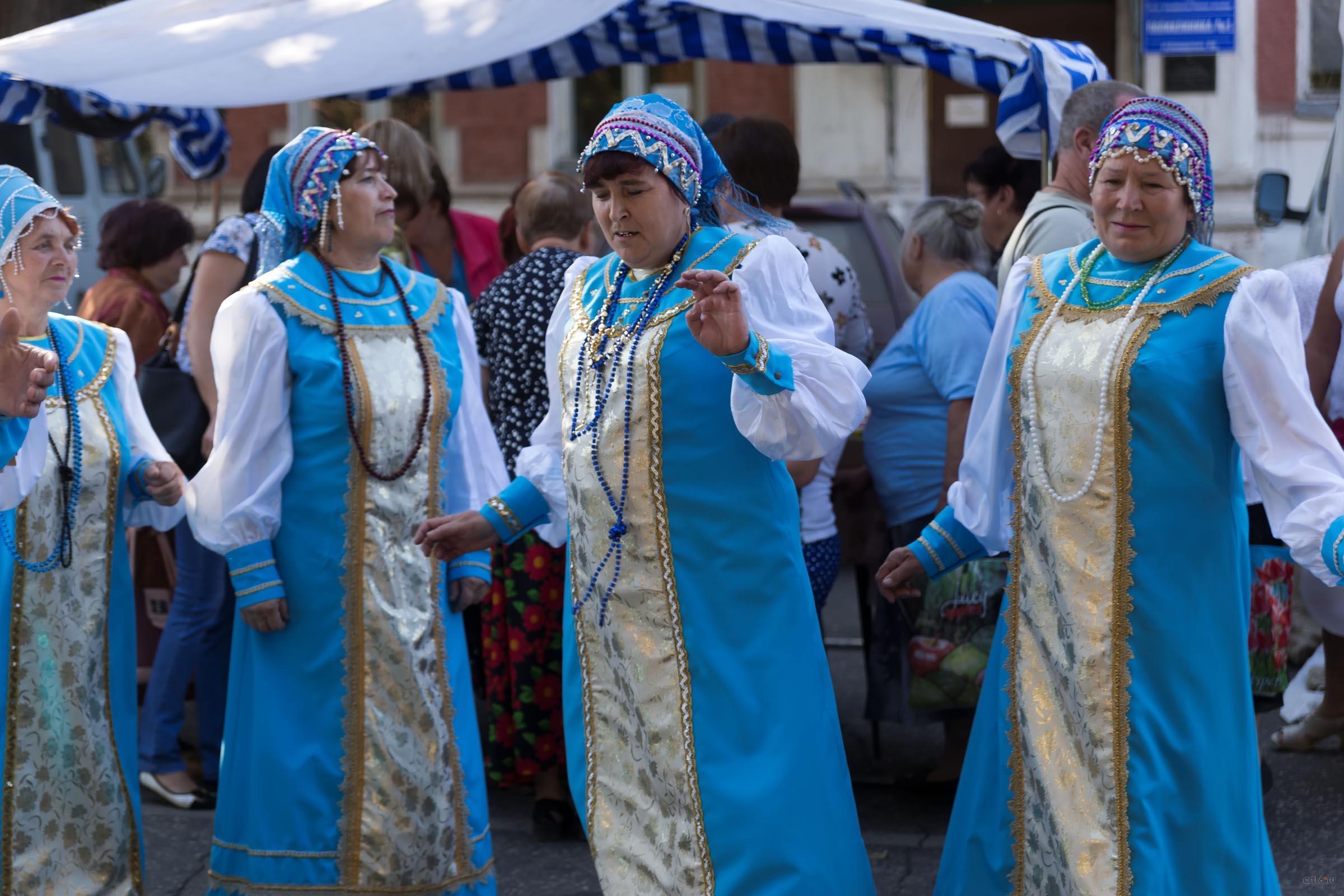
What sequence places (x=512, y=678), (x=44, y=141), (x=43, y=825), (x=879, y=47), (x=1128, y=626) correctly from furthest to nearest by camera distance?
1. (x=44, y=141)
2. (x=879, y=47)
3. (x=512, y=678)
4. (x=43, y=825)
5. (x=1128, y=626)

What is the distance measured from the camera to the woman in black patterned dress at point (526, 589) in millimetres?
4848

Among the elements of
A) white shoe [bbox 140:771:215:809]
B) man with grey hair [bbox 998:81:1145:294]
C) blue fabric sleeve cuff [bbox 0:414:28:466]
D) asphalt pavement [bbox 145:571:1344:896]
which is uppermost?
man with grey hair [bbox 998:81:1145:294]

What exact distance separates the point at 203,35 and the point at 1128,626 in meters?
3.57

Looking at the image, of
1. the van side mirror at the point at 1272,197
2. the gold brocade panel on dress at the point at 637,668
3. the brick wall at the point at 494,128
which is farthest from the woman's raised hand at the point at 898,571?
the brick wall at the point at 494,128

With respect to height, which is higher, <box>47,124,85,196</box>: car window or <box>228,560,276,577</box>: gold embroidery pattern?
<box>47,124,85,196</box>: car window

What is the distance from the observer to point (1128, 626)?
3131mm

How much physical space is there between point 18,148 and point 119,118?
371cm

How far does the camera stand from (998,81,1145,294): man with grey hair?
427 cm

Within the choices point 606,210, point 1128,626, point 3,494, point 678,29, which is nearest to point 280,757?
point 3,494

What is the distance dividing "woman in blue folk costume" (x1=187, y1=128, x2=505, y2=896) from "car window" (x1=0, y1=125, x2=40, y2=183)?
5.42 metres

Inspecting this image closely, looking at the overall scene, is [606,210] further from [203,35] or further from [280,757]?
[203,35]

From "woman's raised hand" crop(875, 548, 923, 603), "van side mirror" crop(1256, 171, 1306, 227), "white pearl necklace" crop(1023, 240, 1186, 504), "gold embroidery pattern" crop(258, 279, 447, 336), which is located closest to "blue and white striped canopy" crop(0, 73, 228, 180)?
"gold embroidery pattern" crop(258, 279, 447, 336)

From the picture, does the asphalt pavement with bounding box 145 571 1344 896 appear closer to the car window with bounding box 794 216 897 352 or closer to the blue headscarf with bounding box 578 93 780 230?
the blue headscarf with bounding box 578 93 780 230

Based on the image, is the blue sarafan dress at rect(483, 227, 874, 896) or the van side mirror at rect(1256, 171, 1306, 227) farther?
the van side mirror at rect(1256, 171, 1306, 227)
